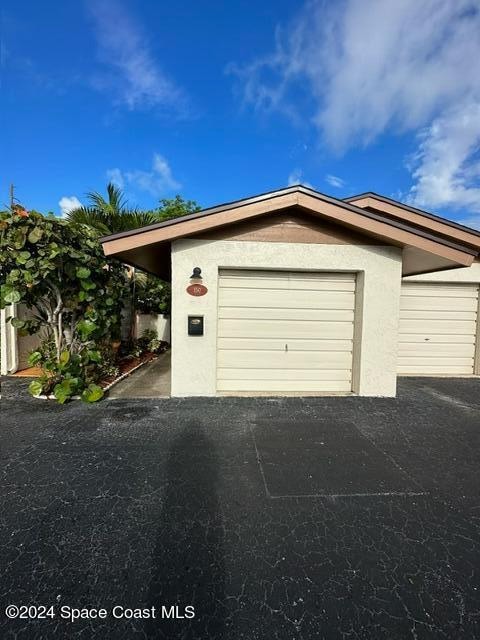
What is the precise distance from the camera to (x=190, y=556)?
6.33ft

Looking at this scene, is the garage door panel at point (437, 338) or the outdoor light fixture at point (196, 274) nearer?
the outdoor light fixture at point (196, 274)

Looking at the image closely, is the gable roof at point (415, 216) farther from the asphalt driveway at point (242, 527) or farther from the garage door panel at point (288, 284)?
the asphalt driveway at point (242, 527)

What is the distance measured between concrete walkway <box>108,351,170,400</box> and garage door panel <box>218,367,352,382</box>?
3.64 feet

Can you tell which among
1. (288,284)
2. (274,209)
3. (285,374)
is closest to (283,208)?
(274,209)

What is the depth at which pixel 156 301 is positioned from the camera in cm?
1112

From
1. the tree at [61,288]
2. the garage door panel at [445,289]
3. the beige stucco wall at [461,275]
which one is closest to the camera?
the tree at [61,288]

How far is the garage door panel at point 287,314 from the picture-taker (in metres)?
5.10

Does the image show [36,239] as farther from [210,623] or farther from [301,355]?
[210,623]

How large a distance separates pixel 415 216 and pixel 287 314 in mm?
3897

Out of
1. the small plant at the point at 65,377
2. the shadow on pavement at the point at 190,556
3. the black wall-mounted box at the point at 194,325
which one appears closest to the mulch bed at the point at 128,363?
the small plant at the point at 65,377

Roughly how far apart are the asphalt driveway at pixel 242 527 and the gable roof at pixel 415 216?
4.32 m

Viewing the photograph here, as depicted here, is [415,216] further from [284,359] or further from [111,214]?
[111,214]

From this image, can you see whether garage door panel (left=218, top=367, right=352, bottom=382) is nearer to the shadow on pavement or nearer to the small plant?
the small plant

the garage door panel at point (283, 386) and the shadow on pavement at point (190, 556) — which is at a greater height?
the garage door panel at point (283, 386)
